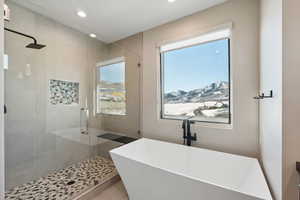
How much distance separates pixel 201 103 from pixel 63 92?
101 inches

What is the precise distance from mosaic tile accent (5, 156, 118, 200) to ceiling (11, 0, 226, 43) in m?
2.67

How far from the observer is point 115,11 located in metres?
2.06

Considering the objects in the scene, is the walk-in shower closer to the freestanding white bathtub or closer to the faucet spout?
the freestanding white bathtub

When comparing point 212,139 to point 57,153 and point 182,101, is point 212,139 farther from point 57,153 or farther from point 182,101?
point 57,153

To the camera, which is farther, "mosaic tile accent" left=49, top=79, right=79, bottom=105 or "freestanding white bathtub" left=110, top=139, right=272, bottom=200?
"mosaic tile accent" left=49, top=79, right=79, bottom=105

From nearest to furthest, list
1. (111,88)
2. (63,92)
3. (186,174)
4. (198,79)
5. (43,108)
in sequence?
(186,174) → (43,108) → (198,79) → (63,92) → (111,88)

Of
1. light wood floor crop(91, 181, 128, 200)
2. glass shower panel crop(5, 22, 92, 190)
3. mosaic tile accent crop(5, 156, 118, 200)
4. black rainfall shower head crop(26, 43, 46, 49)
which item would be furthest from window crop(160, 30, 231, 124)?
black rainfall shower head crop(26, 43, 46, 49)

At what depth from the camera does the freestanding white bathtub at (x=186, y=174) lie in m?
1.06

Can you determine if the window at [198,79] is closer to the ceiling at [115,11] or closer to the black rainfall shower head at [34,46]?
the ceiling at [115,11]

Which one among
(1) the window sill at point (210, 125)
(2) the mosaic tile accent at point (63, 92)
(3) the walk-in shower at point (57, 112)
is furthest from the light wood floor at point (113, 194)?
(2) the mosaic tile accent at point (63, 92)

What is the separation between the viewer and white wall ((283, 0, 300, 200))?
0.81 m

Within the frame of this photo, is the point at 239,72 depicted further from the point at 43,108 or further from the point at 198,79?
the point at 43,108

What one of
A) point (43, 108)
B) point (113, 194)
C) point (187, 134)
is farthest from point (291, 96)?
point (43, 108)

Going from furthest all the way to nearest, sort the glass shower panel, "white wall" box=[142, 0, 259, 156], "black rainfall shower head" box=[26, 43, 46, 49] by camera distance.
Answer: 1. "black rainfall shower head" box=[26, 43, 46, 49]
2. the glass shower panel
3. "white wall" box=[142, 0, 259, 156]
